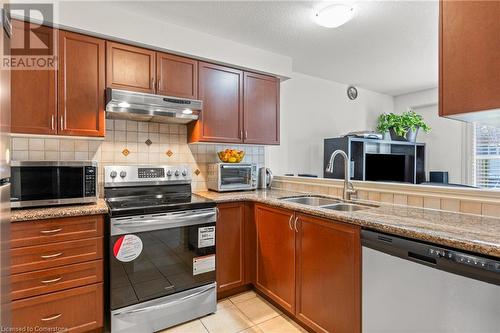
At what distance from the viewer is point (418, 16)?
2.21 metres

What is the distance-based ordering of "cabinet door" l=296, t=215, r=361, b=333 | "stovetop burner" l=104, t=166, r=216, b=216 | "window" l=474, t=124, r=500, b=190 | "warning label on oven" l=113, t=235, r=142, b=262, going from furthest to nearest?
"window" l=474, t=124, r=500, b=190
"stovetop burner" l=104, t=166, r=216, b=216
"warning label on oven" l=113, t=235, r=142, b=262
"cabinet door" l=296, t=215, r=361, b=333

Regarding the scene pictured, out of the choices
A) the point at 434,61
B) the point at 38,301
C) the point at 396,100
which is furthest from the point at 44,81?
the point at 396,100

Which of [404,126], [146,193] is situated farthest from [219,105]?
[404,126]

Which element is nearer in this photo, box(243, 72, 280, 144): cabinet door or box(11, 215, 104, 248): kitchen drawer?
box(11, 215, 104, 248): kitchen drawer

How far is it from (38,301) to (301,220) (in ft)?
5.49

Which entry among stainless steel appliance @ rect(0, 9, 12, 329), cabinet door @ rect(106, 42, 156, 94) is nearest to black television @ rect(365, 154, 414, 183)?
cabinet door @ rect(106, 42, 156, 94)

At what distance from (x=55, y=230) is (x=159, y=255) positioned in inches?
25.7

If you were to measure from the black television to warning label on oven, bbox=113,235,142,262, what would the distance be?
3448 millimetres

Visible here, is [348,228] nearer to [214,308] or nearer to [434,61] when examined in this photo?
[214,308]

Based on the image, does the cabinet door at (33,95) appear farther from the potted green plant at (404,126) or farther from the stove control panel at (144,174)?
the potted green plant at (404,126)

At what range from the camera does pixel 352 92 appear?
14.2 feet

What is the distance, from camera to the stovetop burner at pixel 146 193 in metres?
1.90

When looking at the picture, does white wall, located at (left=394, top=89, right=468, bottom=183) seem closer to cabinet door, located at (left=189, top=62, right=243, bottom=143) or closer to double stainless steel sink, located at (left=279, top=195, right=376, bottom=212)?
double stainless steel sink, located at (left=279, top=195, right=376, bottom=212)

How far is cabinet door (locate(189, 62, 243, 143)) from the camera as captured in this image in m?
2.52
